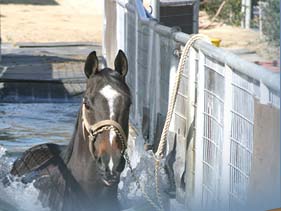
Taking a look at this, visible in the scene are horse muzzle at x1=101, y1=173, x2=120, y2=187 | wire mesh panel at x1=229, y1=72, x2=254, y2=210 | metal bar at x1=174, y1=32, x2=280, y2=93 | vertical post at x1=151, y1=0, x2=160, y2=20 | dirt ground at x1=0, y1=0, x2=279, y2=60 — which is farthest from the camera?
dirt ground at x1=0, y1=0, x2=279, y2=60

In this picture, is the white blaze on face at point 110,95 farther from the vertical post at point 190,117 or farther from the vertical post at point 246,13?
the vertical post at point 246,13

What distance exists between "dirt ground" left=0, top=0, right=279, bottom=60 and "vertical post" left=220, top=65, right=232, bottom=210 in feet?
49.5

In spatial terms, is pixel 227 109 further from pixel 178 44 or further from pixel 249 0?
pixel 249 0

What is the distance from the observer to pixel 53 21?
1330 inches

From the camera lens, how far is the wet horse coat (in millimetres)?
6176

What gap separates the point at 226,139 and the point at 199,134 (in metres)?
1.07

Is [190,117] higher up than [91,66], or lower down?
lower down

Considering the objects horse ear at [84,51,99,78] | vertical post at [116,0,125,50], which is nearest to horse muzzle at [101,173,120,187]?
horse ear at [84,51,99,78]

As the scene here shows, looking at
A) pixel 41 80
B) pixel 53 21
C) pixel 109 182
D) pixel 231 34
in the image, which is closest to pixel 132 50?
pixel 41 80

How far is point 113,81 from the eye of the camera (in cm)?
647

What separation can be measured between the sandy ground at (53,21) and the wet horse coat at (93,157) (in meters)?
20.2

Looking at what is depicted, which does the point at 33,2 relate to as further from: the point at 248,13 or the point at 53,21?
the point at 248,13

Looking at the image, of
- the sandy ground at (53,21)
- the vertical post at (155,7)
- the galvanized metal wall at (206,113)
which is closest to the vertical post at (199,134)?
the galvanized metal wall at (206,113)

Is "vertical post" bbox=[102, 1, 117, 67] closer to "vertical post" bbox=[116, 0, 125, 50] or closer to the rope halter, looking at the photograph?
"vertical post" bbox=[116, 0, 125, 50]
